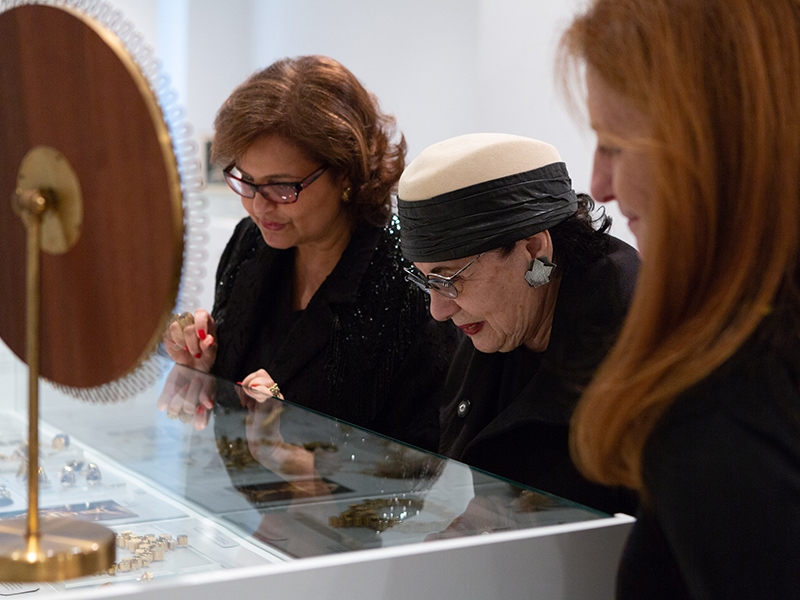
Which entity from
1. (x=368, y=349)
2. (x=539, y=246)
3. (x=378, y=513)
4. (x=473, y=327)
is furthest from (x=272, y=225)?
(x=378, y=513)

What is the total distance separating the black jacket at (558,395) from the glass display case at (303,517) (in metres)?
0.26

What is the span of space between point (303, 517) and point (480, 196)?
774mm

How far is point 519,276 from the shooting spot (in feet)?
6.05

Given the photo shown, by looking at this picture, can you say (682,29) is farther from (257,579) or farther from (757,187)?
(257,579)

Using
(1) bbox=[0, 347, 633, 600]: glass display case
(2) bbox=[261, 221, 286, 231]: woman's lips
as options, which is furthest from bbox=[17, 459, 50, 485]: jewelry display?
(2) bbox=[261, 221, 286, 231]: woman's lips

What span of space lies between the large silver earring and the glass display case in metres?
0.44

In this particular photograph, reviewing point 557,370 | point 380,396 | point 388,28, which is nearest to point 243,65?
point 388,28

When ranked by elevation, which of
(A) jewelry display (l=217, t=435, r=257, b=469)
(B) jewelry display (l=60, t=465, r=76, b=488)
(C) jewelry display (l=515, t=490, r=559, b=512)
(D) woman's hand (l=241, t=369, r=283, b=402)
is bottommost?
(B) jewelry display (l=60, t=465, r=76, b=488)

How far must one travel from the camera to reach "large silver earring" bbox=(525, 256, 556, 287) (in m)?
1.82

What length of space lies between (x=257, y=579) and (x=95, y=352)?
0.28 m

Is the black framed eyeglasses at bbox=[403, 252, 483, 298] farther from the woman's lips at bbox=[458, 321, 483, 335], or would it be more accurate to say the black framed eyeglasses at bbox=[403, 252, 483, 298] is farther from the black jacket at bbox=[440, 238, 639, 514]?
the black jacket at bbox=[440, 238, 639, 514]

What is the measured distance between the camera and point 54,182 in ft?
3.10

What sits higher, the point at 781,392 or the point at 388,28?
the point at 388,28

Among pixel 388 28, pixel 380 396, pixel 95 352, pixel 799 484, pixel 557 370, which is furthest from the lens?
pixel 388 28
